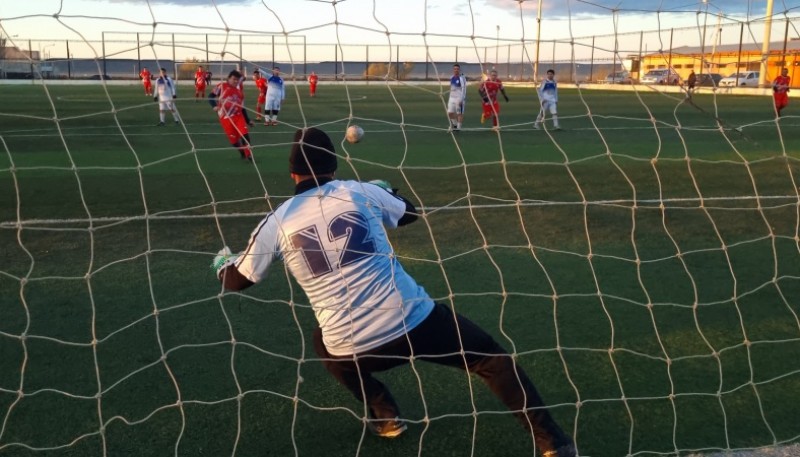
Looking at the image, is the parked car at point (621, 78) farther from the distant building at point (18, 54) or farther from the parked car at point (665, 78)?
the distant building at point (18, 54)

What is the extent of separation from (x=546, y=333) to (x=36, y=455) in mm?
3036

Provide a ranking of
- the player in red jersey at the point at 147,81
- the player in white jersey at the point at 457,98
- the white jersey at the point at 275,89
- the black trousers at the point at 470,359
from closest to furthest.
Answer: the black trousers at the point at 470,359, the player in white jersey at the point at 457,98, the white jersey at the point at 275,89, the player in red jersey at the point at 147,81

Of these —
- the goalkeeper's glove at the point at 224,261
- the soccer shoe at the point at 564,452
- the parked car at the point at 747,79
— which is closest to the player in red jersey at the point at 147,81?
the parked car at the point at 747,79

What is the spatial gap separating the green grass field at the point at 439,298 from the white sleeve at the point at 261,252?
19.3 inches

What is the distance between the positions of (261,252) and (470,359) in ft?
3.36

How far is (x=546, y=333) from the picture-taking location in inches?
194

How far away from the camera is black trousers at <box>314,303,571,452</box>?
3.28m

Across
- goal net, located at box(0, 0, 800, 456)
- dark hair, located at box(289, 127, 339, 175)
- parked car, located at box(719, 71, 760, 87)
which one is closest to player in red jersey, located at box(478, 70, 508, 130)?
goal net, located at box(0, 0, 800, 456)

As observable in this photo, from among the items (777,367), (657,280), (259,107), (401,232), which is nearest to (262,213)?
(401,232)

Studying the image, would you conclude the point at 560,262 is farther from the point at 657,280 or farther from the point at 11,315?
the point at 11,315

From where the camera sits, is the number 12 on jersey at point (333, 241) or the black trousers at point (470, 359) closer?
the number 12 on jersey at point (333, 241)

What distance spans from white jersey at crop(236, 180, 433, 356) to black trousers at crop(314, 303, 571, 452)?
5 cm

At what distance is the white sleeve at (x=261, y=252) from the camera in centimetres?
317

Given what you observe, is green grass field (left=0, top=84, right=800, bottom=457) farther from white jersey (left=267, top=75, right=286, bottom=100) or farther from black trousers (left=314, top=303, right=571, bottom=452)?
white jersey (left=267, top=75, right=286, bottom=100)
